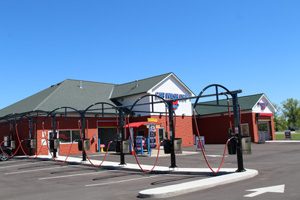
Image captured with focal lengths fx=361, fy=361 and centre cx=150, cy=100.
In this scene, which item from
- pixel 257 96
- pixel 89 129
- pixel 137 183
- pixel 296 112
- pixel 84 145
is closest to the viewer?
pixel 137 183

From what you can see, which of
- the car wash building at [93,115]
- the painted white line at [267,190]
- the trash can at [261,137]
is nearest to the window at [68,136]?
the car wash building at [93,115]

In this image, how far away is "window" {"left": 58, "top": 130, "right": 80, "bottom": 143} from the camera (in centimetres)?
3102

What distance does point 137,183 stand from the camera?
13.2 meters

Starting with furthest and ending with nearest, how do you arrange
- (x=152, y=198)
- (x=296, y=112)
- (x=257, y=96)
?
(x=296, y=112) → (x=257, y=96) → (x=152, y=198)

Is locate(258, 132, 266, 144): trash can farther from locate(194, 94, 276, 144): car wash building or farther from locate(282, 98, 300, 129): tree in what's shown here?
locate(282, 98, 300, 129): tree

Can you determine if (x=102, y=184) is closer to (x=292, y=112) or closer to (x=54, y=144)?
(x=54, y=144)

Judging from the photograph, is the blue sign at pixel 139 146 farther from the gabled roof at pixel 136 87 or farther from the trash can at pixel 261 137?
the trash can at pixel 261 137

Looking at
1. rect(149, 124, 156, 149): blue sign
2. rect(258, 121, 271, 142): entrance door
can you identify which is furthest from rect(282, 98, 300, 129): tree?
rect(149, 124, 156, 149): blue sign

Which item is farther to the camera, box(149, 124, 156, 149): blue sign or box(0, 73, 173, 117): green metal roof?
box(0, 73, 173, 117): green metal roof

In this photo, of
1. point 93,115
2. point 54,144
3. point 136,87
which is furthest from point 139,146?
point 136,87

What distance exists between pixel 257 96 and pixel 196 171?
30.3 metres

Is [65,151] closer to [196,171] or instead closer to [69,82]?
[69,82]

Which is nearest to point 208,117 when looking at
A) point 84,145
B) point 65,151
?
point 65,151

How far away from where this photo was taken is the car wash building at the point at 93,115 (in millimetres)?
29922
